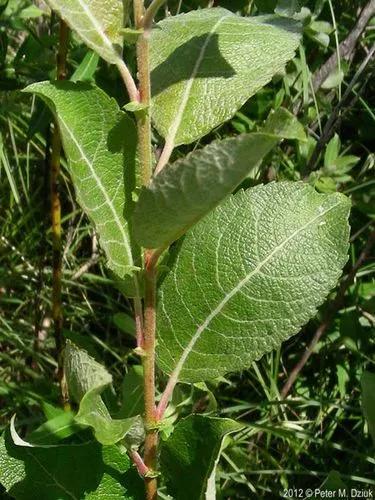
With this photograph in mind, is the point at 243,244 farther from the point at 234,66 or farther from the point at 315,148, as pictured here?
the point at 315,148

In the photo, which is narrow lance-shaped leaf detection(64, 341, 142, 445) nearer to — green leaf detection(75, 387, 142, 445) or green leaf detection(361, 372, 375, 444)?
green leaf detection(75, 387, 142, 445)

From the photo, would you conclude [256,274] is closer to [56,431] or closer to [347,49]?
[56,431]

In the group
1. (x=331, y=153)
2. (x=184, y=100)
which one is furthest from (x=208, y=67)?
(x=331, y=153)

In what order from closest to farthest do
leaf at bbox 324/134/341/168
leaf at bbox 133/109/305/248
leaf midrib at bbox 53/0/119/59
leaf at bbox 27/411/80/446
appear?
leaf at bbox 133/109/305/248 < leaf midrib at bbox 53/0/119/59 < leaf at bbox 27/411/80/446 < leaf at bbox 324/134/341/168

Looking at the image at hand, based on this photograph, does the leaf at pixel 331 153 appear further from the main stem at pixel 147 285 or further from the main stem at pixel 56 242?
the main stem at pixel 147 285

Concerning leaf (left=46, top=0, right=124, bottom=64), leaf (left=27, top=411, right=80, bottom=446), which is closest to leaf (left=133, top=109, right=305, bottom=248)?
leaf (left=46, top=0, right=124, bottom=64)

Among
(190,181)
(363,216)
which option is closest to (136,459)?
(190,181)
